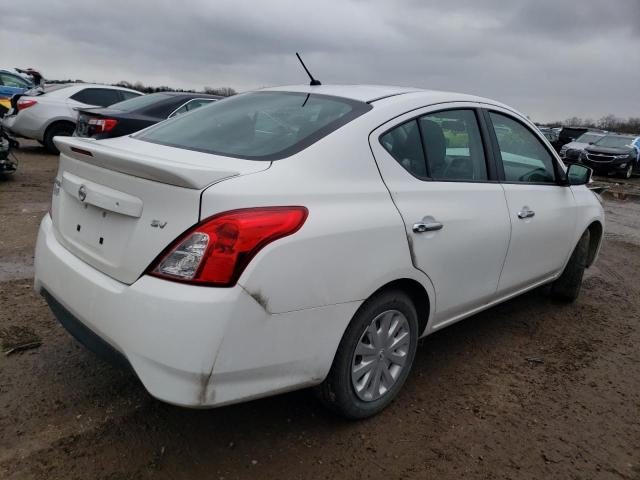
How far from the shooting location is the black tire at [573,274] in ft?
14.5

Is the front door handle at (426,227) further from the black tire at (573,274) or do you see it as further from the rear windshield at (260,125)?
the black tire at (573,274)

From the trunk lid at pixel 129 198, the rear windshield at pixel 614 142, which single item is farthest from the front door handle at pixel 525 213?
the rear windshield at pixel 614 142

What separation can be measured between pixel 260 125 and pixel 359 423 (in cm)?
158

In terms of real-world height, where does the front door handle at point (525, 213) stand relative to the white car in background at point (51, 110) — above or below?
above

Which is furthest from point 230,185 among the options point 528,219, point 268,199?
point 528,219

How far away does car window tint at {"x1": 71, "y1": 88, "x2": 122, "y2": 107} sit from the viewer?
1141 centimetres

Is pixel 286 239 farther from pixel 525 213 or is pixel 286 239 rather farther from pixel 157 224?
pixel 525 213

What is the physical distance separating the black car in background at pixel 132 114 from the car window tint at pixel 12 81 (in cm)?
976

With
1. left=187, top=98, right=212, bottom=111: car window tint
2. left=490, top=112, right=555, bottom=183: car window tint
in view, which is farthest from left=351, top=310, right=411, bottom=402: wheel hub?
left=187, top=98, right=212, bottom=111: car window tint

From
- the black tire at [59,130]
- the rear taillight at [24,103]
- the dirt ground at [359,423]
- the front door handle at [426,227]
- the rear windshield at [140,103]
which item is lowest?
the dirt ground at [359,423]

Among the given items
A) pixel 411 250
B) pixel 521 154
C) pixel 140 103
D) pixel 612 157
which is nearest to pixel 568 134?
pixel 612 157

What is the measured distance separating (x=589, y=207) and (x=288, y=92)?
8.82 ft

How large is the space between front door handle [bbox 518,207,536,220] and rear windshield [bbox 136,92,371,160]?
1314 mm

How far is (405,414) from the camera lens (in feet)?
9.25
